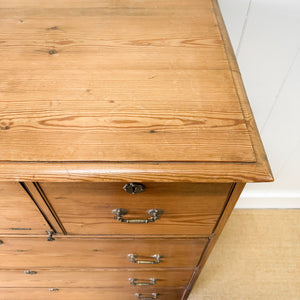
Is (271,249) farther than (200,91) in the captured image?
Yes

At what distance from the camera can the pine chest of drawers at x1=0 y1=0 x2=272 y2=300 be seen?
0.40m

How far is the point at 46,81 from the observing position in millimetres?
491

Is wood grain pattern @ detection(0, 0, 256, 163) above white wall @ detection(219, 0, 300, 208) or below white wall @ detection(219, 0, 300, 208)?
below

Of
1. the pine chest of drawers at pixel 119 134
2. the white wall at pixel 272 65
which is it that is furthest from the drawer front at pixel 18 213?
the white wall at pixel 272 65

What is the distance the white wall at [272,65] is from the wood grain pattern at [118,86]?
0.17m

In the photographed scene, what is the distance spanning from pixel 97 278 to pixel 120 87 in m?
0.68

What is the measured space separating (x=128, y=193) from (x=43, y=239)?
0.32 meters

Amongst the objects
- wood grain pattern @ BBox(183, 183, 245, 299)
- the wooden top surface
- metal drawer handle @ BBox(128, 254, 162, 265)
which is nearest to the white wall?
the wooden top surface

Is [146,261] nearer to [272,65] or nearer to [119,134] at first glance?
[119,134]

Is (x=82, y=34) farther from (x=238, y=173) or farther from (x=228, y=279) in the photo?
(x=228, y=279)

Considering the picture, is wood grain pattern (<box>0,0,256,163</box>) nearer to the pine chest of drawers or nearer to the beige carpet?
the pine chest of drawers

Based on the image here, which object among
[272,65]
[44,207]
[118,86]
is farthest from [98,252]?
[272,65]

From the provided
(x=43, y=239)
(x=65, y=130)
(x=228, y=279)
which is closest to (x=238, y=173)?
(x=65, y=130)

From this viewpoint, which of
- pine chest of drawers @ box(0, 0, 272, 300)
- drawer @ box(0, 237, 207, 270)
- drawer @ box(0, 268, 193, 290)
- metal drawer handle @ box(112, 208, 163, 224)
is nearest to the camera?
pine chest of drawers @ box(0, 0, 272, 300)
